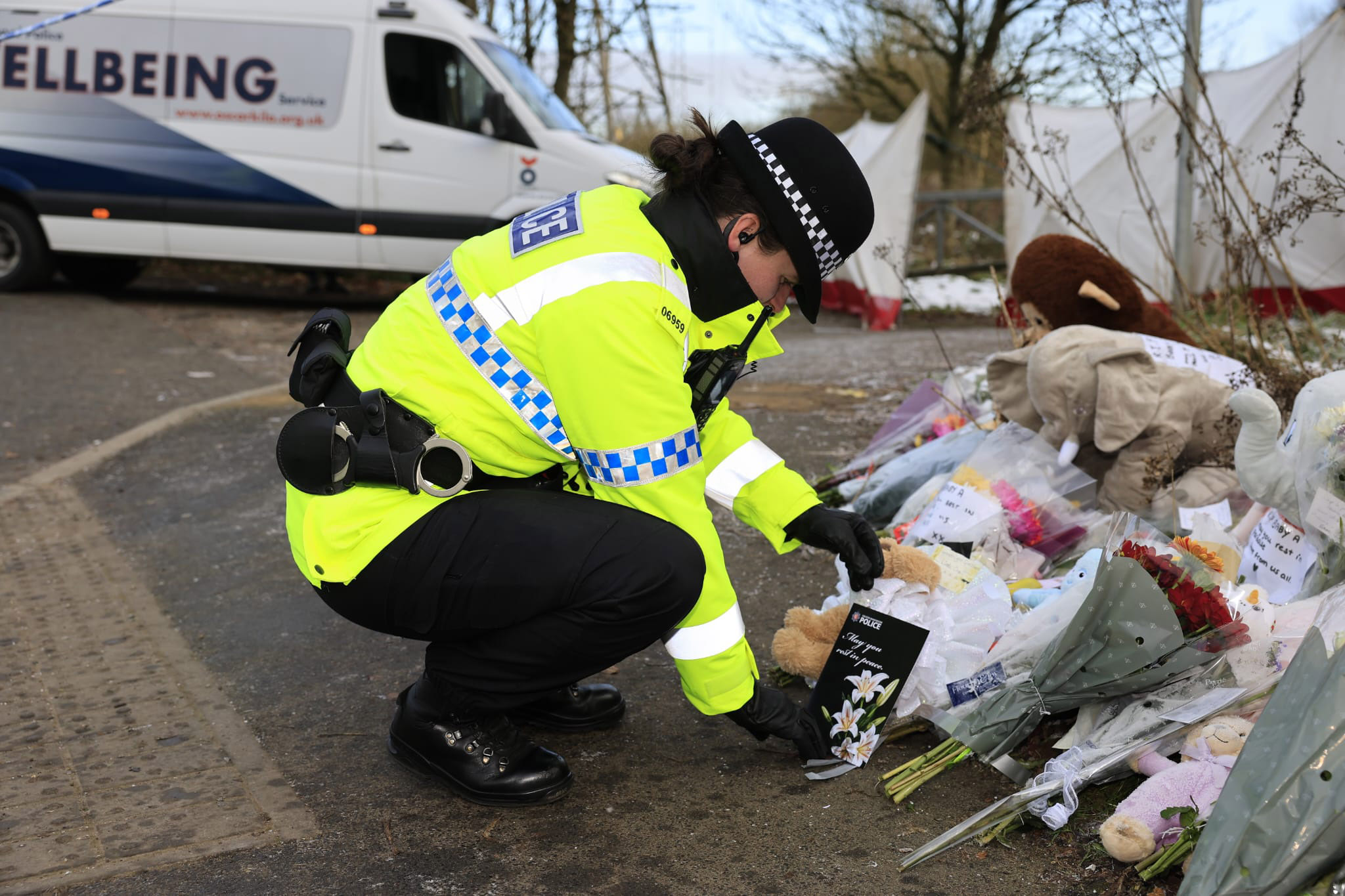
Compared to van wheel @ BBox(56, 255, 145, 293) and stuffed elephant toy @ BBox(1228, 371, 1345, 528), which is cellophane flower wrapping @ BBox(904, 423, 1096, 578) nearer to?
stuffed elephant toy @ BBox(1228, 371, 1345, 528)

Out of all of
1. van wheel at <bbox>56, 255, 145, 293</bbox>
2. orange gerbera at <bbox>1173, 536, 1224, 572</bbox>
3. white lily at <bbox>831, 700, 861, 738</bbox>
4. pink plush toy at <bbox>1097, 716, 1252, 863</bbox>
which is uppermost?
orange gerbera at <bbox>1173, 536, 1224, 572</bbox>

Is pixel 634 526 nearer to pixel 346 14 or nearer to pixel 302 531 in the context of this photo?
pixel 302 531

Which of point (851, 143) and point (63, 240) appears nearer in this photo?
point (63, 240)

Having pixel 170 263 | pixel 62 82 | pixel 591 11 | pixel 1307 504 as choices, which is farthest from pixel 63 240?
pixel 1307 504

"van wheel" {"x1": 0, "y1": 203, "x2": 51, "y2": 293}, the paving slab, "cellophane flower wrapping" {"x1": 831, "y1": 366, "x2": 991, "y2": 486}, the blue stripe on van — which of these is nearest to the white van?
the blue stripe on van

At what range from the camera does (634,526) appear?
2.33 m

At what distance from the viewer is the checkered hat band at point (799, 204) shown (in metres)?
2.24

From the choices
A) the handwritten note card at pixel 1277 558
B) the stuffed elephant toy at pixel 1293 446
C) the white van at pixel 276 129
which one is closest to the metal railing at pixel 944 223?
the white van at pixel 276 129

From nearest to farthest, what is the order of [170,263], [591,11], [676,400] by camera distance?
[676,400], [170,263], [591,11]

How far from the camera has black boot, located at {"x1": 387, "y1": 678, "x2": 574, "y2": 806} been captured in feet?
8.09

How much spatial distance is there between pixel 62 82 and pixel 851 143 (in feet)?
23.5

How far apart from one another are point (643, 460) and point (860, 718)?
2.55 ft

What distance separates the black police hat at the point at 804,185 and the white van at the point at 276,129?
671 cm

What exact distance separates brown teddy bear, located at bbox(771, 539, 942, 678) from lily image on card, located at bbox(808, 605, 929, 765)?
23cm
